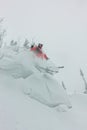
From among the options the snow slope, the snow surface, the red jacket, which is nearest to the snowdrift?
the snow surface

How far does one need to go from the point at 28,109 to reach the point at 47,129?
1101mm

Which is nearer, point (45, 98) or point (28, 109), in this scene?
point (28, 109)

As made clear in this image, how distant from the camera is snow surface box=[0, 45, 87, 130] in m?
7.53

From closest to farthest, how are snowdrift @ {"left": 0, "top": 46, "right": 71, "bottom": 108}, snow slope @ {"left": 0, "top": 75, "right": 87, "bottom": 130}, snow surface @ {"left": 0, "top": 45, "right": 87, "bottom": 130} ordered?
snow slope @ {"left": 0, "top": 75, "right": 87, "bottom": 130} < snow surface @ {"left": 0, "top": 45, "right": 87, "bottom": 130} < snowdrift @ {"left": 0, "top": 46, "right": 71, "bottom": 108}

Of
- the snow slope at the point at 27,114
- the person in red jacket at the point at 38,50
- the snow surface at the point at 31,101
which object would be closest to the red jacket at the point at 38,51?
the person in red jacket at the point at 38,50

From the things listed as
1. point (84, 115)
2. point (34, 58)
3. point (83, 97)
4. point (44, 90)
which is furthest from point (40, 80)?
point (83, 97)

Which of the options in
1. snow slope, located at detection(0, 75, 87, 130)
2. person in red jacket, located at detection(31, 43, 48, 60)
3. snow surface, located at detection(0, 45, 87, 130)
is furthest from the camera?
person in red jacket, located at detection(31, 43, 48, 60)

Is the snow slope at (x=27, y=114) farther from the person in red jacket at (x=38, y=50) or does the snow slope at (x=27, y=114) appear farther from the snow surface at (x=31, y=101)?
the person in red jacket at (x=38, y=50)

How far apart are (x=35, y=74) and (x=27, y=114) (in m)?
2.91

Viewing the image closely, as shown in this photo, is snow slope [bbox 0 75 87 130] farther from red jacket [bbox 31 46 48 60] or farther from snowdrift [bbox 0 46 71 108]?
red jacket [bbox 31 46 48 60]

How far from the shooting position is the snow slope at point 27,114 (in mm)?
7246

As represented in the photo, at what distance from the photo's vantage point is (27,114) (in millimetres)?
7906

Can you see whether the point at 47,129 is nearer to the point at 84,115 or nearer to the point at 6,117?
the point at 6,117

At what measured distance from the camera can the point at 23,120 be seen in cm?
740
